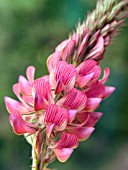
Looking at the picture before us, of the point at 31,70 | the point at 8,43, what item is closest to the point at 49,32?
the point at 8,43

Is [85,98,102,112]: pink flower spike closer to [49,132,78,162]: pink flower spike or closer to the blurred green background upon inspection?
[49,132,78,162]: pink flower spike

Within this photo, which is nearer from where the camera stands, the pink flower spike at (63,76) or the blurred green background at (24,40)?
the pink flower spike at (63,76)

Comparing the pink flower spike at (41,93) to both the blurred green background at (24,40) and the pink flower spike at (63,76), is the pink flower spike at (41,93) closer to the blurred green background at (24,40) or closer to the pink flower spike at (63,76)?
the pink flower spike at (63,76)

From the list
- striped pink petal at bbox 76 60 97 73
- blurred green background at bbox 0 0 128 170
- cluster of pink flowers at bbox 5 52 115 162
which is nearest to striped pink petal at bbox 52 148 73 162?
cluster of pink flowers at bbox 5 52 115 162

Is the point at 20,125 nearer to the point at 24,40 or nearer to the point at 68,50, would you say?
the point at 68,50

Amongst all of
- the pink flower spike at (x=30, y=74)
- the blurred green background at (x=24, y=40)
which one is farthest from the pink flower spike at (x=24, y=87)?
the blurred green background at (x=24, y=40)

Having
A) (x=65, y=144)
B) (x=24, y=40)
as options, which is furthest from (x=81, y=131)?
(x=24, y=40)
